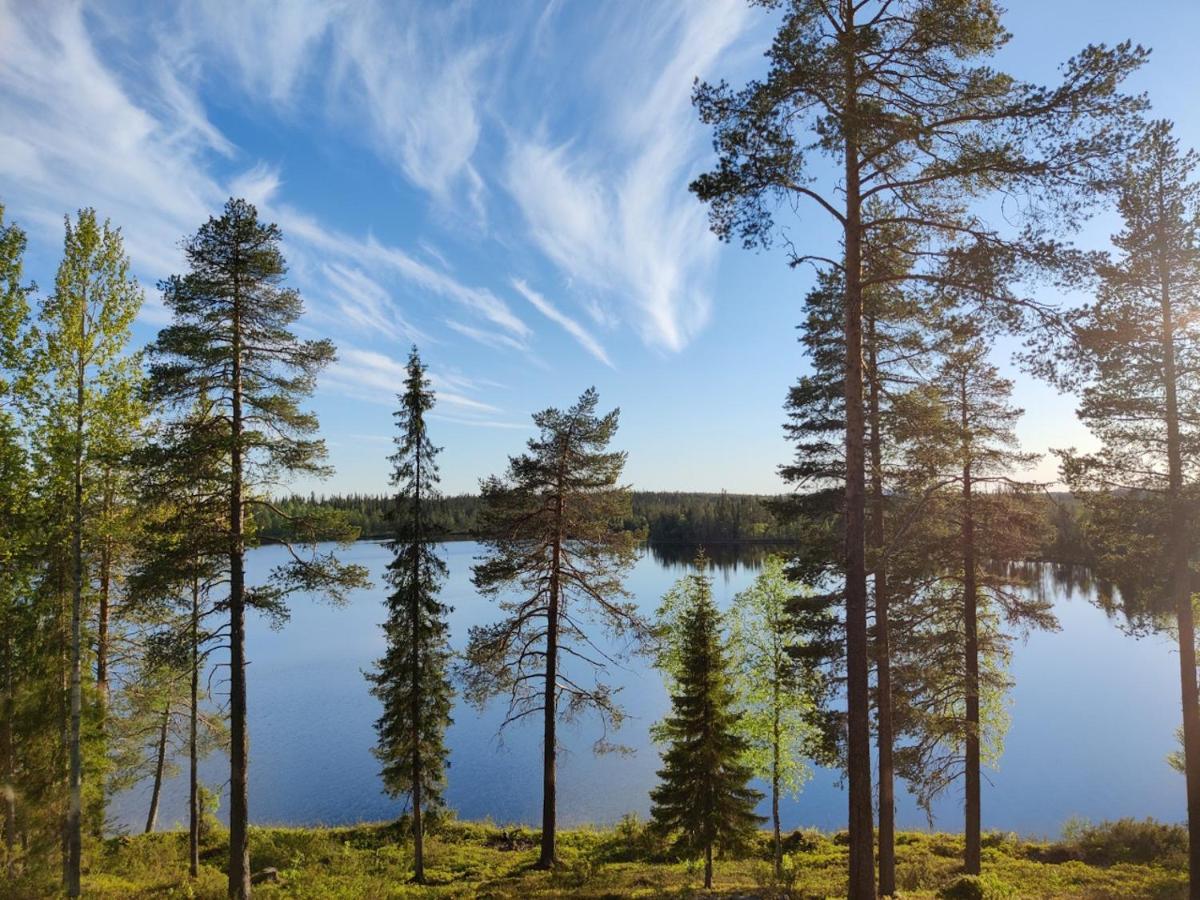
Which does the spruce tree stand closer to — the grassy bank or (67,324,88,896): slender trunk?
the grassy bank

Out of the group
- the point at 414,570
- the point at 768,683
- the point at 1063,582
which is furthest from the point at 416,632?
the point at 1063,582

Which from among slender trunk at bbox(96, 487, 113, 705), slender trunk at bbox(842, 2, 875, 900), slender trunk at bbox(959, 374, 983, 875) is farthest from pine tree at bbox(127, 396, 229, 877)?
slender trunk at bbox(959, 374, 983, 875)

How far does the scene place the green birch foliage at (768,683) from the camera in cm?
1956

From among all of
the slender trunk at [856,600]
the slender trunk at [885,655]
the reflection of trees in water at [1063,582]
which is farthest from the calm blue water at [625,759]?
the reflection of trees in water at [1063,582]

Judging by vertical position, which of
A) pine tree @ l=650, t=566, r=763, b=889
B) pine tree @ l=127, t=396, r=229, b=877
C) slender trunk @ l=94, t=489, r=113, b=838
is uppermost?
pine tree @ l=127, t=396, r=229, b=877

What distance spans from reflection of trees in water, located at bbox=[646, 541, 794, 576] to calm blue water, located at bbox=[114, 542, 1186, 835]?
51.9m

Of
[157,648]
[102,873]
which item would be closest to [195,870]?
[102,873]

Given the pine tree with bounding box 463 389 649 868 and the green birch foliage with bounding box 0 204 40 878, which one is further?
the pine tree with bounding box 463 389 649 868

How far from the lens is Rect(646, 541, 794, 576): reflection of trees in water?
10193 cm

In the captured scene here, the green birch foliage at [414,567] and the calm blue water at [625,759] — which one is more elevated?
the green birch foliage at [414,567]

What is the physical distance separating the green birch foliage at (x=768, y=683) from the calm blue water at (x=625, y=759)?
276cm

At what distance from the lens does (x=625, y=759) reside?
32188 millimetres

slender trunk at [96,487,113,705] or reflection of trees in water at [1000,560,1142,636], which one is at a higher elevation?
slender trunk at [96,487,113,705]

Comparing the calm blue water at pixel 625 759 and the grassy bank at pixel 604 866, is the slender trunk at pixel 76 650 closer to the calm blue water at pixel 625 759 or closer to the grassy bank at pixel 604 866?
the grassy bank at pixel 604 866
